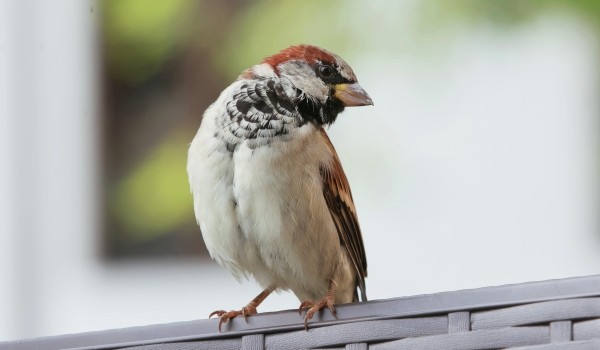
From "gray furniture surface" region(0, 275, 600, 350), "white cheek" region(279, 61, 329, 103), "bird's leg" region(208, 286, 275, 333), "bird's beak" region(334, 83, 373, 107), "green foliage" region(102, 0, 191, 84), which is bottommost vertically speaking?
"bird's leg" region(208, 286, 275, 333)

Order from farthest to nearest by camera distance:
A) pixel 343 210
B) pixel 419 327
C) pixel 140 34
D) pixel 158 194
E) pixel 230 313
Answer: pixel 140 34
pixel 158 194
pixel 343 210
pixel 230 313
pixel 419 327

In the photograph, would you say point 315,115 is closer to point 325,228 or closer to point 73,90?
point 325,228

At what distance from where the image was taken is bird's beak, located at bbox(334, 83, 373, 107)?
6.23 feet

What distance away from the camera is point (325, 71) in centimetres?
192

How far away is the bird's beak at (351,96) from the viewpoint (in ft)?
6.23

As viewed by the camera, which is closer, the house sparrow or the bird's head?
the house sparrow

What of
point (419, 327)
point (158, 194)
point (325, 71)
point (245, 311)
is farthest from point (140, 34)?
point (419, 327)

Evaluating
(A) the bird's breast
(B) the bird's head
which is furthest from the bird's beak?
(A) the bird's breast

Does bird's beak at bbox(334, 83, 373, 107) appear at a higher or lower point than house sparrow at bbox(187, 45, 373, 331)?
higher

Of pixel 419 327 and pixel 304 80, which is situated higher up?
pixel 304 80

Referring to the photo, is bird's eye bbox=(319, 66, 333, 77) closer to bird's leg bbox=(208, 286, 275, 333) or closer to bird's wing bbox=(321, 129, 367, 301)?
Answer: bird's wing bbox=(321, 129, 367, 301)

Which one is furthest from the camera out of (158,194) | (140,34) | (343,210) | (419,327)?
(140,34)

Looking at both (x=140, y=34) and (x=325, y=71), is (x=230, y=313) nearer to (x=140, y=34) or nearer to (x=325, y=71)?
(x=325, y=71)

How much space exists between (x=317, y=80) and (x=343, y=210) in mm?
228
